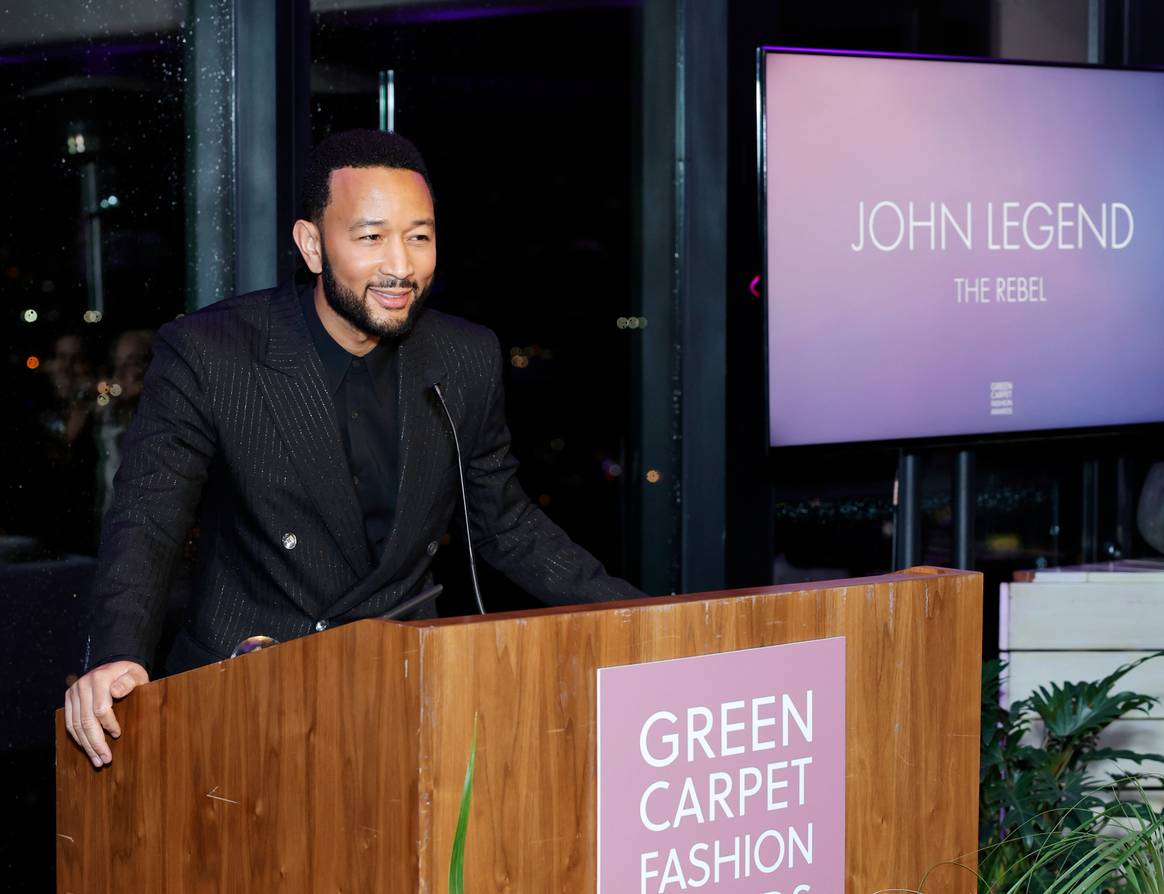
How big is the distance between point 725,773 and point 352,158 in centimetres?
101

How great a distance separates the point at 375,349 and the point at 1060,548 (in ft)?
9.50

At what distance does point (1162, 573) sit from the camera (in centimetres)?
371

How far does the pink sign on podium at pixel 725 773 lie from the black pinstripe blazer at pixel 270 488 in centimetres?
48

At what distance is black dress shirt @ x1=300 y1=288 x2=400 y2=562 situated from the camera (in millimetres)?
2197

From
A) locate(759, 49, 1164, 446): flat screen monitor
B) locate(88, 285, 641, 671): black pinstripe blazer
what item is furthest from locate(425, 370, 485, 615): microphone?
locate(759, 49, 1164, 446): flat screen monitor

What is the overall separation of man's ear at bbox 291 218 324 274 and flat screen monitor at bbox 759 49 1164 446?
1.39 metres

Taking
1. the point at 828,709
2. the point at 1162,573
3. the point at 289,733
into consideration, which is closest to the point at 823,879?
the point at 828,709

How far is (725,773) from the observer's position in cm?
156

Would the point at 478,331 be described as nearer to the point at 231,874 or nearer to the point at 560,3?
the point at 231,874

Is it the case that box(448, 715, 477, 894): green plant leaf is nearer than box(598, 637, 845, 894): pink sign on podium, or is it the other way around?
box(448, 715, 477, 894): green plant leaf

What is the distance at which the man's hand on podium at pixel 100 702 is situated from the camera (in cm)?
174

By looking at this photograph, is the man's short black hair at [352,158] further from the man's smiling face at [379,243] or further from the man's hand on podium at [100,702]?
the man's hand on podium at [100,702]

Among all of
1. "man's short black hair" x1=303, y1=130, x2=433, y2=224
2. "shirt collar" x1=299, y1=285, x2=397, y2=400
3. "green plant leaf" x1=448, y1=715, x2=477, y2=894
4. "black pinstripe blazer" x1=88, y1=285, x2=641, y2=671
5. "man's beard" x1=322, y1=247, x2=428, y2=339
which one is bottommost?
"green plant leaf" x1=448, y1=715, x2=477, y2=894

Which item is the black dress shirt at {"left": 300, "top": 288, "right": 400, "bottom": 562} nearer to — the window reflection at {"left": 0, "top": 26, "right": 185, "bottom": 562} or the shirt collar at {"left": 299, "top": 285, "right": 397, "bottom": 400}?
the shirt collar at {"left": 299, "top": 285, "right": 397, "bottom": 400}
